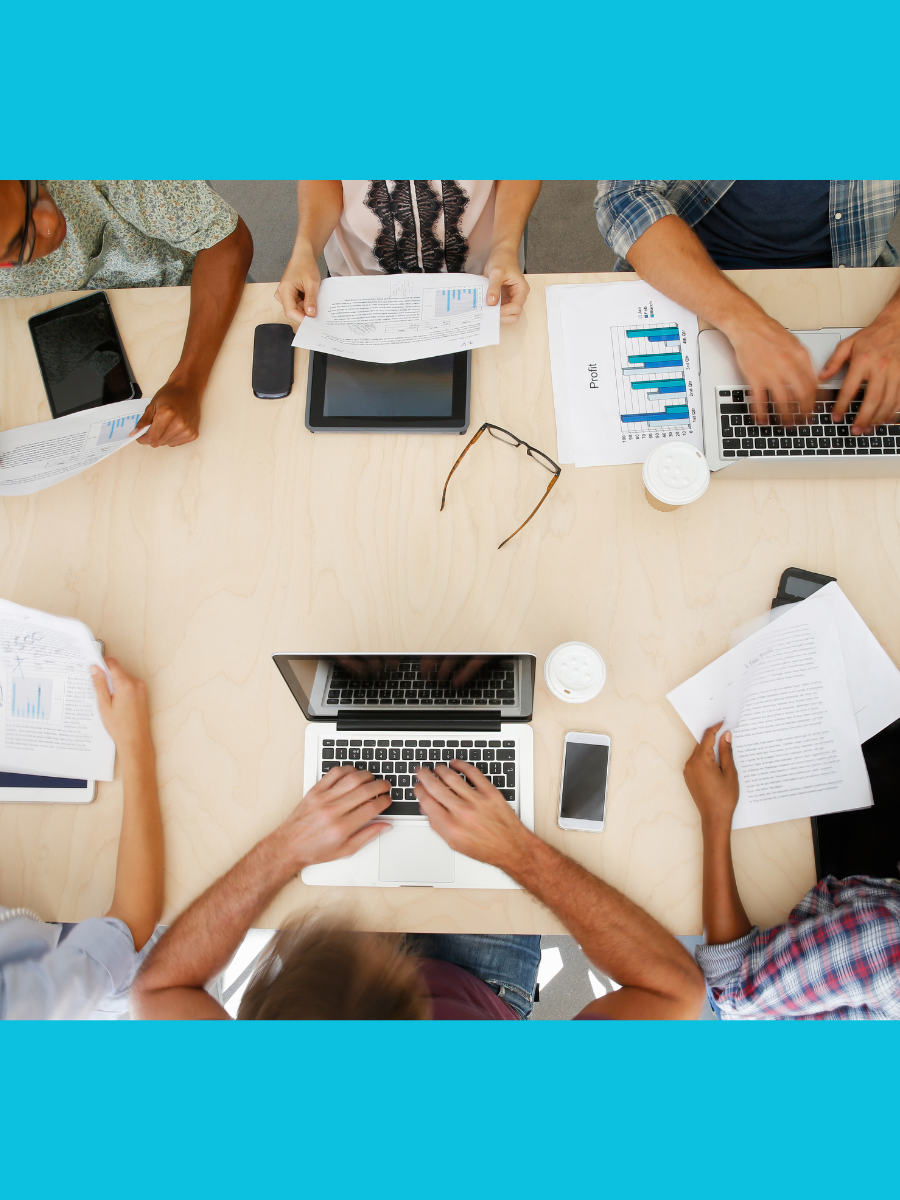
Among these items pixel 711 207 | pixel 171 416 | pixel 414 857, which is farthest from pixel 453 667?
pixel 711 207

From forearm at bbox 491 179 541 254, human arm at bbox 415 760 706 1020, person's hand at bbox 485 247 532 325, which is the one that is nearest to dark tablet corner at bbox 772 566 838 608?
human arm at bbox 415 760 706 1020

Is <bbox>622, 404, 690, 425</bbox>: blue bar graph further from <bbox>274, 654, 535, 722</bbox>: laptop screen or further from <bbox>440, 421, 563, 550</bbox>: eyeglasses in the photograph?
<bbox>274, 654, 535, 722</bbox>: laptop screen

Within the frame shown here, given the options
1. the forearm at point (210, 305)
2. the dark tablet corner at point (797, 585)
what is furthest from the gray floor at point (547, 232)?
the dark tablet corner at point (797, 585)

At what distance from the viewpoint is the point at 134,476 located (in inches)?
41.4

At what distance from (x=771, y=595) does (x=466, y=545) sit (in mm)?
447

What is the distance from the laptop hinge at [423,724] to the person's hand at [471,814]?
0.17 feet

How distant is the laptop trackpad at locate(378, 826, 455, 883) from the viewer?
0.89 metres

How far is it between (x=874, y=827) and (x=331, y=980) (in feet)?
2.48

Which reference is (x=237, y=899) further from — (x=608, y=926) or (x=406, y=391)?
(x=406, y=391)

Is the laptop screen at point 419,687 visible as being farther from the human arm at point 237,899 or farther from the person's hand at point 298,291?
the person's hand at point 298,291

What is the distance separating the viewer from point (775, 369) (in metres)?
0.96

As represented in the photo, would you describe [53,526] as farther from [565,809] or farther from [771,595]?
[771,595]

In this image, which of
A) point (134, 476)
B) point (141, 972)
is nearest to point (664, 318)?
point (134, 476)

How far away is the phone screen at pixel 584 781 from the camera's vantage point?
0.90 meters
